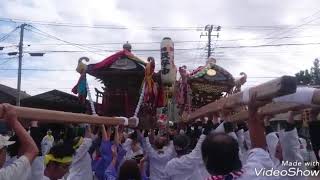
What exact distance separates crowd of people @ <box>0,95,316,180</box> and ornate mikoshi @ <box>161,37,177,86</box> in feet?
4.79

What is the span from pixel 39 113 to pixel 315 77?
43124 mm

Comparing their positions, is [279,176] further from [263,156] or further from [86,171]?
[86,171]

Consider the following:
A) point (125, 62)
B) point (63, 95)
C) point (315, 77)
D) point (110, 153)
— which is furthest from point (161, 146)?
point (315, 77)

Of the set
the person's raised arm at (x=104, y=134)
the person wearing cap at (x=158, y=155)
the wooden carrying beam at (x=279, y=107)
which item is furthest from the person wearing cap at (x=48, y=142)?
the wooden carrying beam at (x=279, y=107)

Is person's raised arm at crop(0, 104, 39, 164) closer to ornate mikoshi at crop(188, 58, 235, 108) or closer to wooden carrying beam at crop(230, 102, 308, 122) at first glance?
wooden carrying beam at crop(230, 102, 308, 122)

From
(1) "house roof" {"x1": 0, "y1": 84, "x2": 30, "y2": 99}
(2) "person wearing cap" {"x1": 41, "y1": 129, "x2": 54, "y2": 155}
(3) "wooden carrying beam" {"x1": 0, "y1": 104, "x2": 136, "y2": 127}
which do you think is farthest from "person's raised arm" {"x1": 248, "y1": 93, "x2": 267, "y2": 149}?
(1) "house roof" {"x1": 0, "y1": 84, "x2": 30, "y2": 99}

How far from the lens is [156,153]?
270 inches

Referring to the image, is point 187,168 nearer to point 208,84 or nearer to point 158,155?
point 158,155

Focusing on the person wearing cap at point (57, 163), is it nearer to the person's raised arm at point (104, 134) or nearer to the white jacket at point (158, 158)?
the person's raised arm at point (104, 134)

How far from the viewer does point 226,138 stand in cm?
251

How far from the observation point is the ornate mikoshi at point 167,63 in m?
9.02

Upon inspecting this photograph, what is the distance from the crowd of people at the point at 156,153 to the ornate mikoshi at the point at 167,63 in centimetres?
146

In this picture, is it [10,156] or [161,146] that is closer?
[10,156]

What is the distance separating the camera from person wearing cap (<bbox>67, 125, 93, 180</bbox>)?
5457 millimetres
